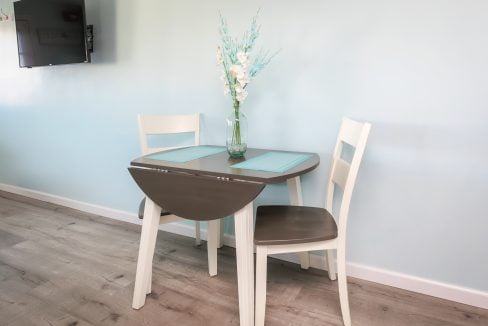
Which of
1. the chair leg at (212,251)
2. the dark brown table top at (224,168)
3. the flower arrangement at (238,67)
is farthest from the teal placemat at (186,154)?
the chair leg at (212,251)

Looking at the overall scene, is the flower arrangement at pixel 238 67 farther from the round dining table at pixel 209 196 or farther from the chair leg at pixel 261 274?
the chair leg at pixel 261 274

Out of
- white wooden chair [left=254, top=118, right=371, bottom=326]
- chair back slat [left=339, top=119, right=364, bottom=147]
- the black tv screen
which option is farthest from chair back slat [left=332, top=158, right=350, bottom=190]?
the black tv screen

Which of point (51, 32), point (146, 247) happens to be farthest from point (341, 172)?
point (51, 32)

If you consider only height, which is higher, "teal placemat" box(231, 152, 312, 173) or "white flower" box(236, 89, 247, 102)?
"white flower" box(236, 89, 247, 102)

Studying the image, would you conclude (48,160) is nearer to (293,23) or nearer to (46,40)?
(46,40)

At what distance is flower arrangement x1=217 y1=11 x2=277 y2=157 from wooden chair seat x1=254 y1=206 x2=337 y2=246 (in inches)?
14.1

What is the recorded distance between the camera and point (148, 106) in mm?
2482

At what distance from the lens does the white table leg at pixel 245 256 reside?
139cm

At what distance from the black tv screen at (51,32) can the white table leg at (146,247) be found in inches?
62.0

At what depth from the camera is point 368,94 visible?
1.71 m

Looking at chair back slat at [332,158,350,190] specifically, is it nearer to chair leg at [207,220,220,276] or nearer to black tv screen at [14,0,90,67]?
chair leg at [207,220,220,276]

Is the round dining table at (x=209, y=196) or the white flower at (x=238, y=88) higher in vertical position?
the white flower at (x=238, y=88)

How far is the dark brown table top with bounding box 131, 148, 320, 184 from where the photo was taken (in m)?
1.36

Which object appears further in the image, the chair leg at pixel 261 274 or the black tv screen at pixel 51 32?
the black tv screen at pixel 51 32
